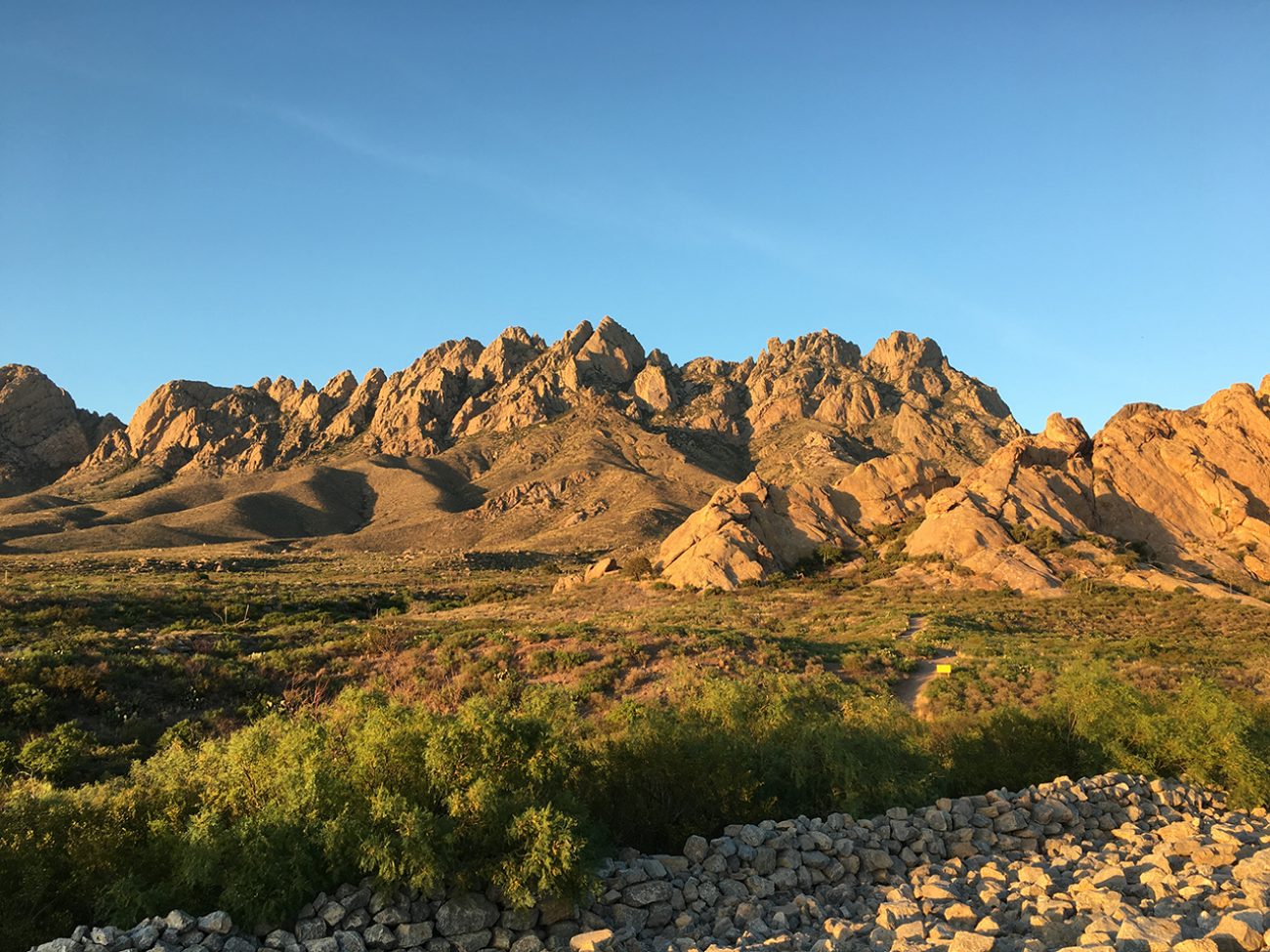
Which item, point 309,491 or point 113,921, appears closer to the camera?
point 113,921

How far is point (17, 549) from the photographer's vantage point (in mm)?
83062

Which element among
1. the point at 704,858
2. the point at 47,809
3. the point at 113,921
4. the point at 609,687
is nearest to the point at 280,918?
the point at 113,921

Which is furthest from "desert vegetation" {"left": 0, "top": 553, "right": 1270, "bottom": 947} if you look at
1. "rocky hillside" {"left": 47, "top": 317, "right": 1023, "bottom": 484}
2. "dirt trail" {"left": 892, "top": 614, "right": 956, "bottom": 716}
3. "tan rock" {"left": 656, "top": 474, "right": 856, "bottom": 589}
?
"rocky hillside" {"left": 47, "top": 317, "right": 1023, "bottom": 484}

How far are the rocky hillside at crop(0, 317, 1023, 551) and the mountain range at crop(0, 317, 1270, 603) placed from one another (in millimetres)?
580

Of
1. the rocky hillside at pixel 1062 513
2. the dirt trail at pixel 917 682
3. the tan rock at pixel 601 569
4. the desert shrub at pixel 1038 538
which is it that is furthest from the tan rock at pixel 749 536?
the dirt trail at pixel 917 682

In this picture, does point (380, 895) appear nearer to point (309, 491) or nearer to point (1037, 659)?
point (1037, 659)

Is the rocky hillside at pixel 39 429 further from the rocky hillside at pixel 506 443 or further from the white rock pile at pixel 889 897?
the white rock pile at pixel 889 897

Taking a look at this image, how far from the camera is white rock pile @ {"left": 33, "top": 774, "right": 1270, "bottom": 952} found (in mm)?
7199

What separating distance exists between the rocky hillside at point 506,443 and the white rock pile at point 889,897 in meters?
76.9

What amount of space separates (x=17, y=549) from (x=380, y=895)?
9898 cm

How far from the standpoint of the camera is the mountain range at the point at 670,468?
52.5 meters

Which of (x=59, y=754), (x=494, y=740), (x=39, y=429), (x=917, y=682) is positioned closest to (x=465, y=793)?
(x=494, y=740)

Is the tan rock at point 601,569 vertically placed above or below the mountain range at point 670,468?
below

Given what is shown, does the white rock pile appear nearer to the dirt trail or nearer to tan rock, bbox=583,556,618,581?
the dirt trail
